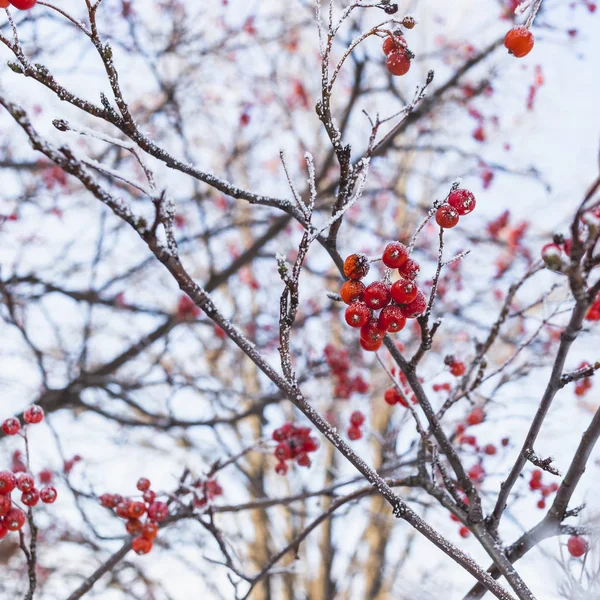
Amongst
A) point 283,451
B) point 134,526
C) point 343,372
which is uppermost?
point 343,372

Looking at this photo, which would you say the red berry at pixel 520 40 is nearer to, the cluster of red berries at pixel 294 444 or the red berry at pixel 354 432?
the cluster of red berries at pixel 294 444

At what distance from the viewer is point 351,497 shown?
2.30m

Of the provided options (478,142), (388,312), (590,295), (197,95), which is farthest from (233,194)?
(478,142)

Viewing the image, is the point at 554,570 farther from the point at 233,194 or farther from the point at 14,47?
the point at 14,47

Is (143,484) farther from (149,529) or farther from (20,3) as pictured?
(20,3)

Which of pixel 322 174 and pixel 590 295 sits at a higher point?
pixel 322 174

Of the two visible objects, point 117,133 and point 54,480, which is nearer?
point 54,480

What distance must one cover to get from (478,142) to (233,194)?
19.1ft

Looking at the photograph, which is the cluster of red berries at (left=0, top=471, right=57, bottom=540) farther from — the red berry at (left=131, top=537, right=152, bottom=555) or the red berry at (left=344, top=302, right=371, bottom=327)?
the red berry at (left=344, top=302, right=371, bottom=327)

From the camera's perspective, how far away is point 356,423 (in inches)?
131

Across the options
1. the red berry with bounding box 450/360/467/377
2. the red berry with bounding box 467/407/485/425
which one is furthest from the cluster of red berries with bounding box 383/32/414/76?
the red berry with bounding box 467/407/485/425

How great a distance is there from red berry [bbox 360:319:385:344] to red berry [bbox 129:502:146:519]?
4.72 feet

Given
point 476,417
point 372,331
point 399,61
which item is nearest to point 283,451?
point 476,417

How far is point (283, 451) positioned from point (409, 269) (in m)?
1.56
